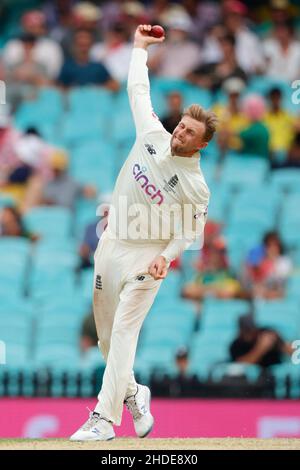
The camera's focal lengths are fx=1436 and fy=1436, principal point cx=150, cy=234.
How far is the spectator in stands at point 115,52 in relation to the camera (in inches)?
642

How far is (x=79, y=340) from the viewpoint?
1301 centimetres

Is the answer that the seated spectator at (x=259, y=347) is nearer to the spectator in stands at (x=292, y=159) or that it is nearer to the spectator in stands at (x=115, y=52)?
the spectator in stands at (x=292, y=159)

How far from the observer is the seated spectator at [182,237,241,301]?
529 inches

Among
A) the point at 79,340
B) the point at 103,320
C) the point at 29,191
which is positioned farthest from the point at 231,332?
the point at 103,320

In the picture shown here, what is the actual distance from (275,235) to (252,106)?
1.96 meters

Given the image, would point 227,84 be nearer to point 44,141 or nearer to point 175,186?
point 44,141

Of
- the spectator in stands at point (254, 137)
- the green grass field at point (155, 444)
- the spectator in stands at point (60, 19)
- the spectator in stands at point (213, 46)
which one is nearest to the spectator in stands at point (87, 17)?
the spectator in stands at point (60, 19)

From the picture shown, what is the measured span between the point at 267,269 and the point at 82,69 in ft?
12.6

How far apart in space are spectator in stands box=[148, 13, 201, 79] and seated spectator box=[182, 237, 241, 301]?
3.28m

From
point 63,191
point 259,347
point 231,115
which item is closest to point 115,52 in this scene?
point 231,115

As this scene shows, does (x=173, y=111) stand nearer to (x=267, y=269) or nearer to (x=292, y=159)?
(x=292, y=159)

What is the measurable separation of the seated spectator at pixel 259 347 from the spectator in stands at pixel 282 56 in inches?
177

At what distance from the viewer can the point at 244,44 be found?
53.6ft

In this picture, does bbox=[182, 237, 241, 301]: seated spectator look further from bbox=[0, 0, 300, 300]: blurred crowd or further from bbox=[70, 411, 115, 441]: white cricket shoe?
bbox=[70, 411, 115, 441]: white cricket shoe
